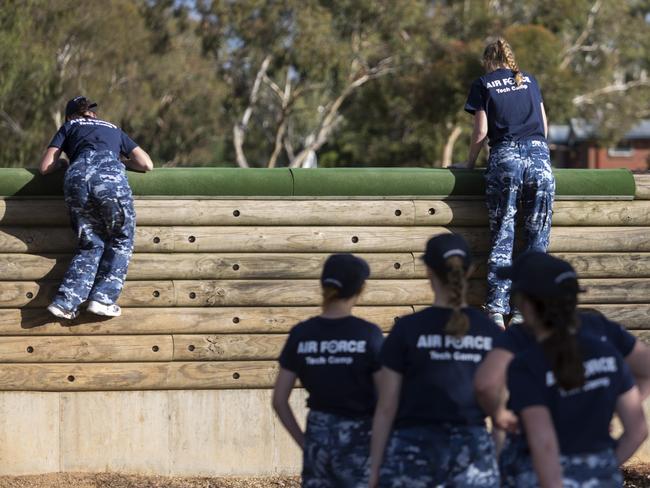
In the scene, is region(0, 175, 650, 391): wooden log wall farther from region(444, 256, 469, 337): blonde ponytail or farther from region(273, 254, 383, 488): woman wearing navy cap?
region(444, 256, 469, 337): blonde ponytail

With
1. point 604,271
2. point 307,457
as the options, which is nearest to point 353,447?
point 307,457

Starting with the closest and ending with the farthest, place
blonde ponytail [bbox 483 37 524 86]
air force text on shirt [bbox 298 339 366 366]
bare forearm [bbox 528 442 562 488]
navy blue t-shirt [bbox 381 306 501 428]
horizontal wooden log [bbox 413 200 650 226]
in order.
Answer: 1. bare forearm [bbox 528 442 562 488]
2. navy blue t-shirt [bbox 381 306 501 428]
3. air force text on shirt [bbox 298 339 366 366]
4. blonde ponytail [bbox 483 37 524 86]
5. horizontal wooden log [bbox 413 200 650 226]

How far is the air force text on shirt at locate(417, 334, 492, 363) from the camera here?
4.39 meters

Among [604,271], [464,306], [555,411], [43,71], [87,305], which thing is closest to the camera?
[555,411]

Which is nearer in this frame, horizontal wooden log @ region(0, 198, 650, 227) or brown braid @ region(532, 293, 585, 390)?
brown braid @ region(532, 293, 585, 390)

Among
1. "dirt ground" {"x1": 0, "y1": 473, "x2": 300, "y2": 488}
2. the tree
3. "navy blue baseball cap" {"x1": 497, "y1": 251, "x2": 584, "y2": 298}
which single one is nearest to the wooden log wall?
"dirt ground" {"x1": 0, "y1": 473, "x2": 300, "y2": 488}

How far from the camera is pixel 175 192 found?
7887 millimetres

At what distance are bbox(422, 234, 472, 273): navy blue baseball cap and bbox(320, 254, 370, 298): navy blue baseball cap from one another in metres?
0.35

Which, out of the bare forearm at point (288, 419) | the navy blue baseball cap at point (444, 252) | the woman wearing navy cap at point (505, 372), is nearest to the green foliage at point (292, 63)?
the bare forearm at point (288, 419)

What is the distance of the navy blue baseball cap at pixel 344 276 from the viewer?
476 cm

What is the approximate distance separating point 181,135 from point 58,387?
39487 millimetres

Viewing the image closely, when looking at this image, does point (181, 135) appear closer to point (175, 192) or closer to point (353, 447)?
point (175, 192)

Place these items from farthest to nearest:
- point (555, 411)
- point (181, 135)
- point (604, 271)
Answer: point (181, 135) → point (604, 271) → point (555, 411)

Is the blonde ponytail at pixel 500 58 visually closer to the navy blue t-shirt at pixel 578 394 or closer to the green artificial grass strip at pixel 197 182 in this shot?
the green artificial grass strip at pixel 197 182
